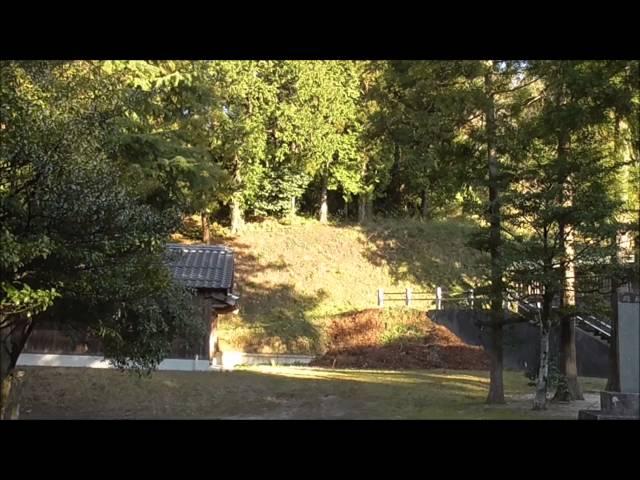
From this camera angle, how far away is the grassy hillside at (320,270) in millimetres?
19594

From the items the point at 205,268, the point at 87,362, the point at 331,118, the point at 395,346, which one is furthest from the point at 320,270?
the point at 87,362

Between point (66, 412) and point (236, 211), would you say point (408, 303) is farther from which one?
point (66, 412)

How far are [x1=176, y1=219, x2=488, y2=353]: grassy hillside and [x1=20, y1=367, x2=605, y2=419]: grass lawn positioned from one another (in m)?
6.44

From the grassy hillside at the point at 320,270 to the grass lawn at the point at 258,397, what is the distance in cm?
644

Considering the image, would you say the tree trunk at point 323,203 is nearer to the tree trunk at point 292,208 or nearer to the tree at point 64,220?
the tree trunk at point 292,208

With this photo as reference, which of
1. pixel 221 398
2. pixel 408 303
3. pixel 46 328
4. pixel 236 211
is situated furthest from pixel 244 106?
pixel 221 398

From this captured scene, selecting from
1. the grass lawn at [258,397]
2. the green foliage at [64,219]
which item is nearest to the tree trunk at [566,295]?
the grass lawn at [258,397]

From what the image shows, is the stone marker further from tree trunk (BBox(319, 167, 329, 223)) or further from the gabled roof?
tree trunk (BBox(319, 167, 329, 223))

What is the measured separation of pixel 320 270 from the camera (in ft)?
76.1

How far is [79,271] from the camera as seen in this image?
19.4 feet

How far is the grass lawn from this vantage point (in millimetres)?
9664

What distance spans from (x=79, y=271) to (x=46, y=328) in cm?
769
